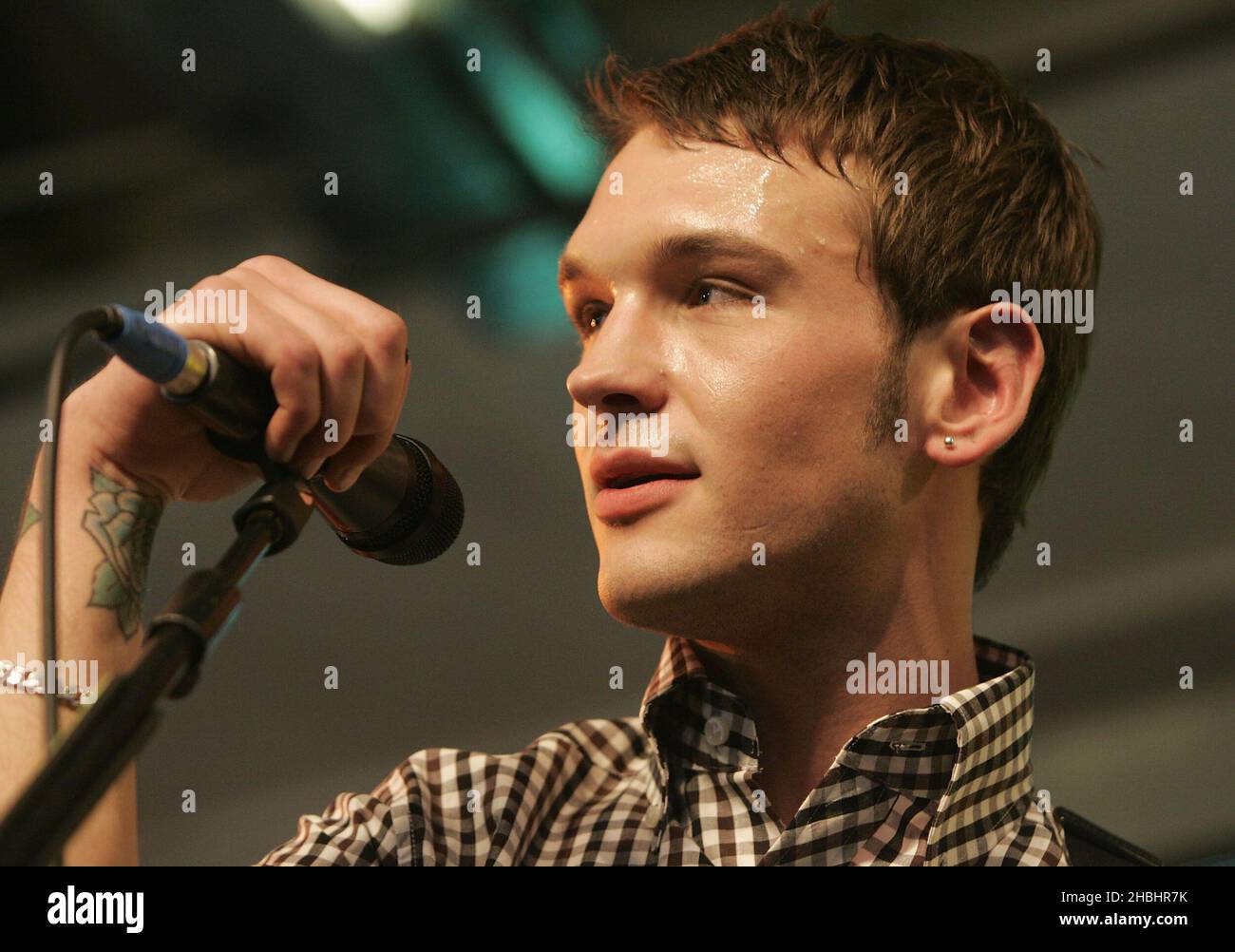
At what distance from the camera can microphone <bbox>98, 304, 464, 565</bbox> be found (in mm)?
897

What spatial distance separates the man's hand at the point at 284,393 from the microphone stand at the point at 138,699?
0.36 feet

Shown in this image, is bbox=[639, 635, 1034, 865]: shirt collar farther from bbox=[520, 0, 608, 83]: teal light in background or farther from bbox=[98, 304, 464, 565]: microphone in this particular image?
bbox=[520, 0, 608, 83]: teal light in background

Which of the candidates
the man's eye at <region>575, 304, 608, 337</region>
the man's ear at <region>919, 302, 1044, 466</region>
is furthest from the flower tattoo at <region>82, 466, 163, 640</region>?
the man's ear at <region>919, 302, 1044, 466</region>

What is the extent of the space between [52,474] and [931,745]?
105 centimetres

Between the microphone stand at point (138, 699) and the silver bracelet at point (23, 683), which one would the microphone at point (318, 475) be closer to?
the microphone stand at point (138, 699)

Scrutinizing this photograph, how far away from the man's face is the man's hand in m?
0.39

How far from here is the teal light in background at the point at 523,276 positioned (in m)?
2.32

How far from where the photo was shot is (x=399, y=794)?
5.13 feet

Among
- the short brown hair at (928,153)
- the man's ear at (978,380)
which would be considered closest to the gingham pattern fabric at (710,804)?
the man's ear at (978,380)

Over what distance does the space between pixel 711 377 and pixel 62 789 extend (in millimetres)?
916

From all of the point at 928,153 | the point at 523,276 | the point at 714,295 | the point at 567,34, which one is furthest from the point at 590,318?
the point at 567,34
